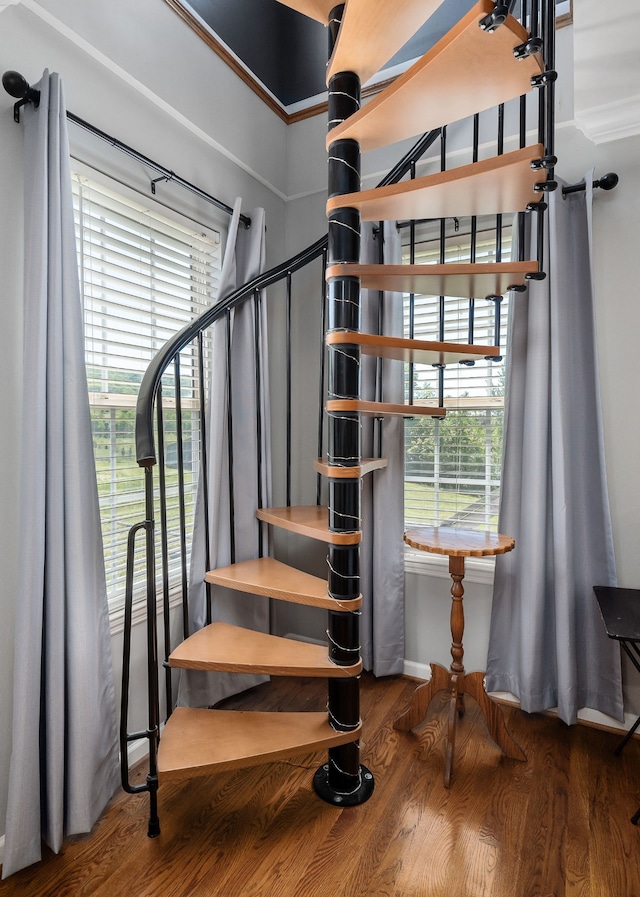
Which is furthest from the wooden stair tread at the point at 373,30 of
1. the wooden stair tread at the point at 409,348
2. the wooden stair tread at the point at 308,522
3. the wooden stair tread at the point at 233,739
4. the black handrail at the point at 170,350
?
the wooden stair tread at the point at 233,739

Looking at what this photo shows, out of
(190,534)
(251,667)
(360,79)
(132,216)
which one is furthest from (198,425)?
(360,79)

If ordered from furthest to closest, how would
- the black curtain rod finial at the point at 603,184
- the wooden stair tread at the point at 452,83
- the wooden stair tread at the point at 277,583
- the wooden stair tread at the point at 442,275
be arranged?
the black curtain rod finial at the point at 603,184
the wooden stair tread at the point at 277,583
the wooden stair tread at the point at 442,275
the wooden stair tread at the point at 452,83

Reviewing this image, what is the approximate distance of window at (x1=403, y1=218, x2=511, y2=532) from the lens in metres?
2.30

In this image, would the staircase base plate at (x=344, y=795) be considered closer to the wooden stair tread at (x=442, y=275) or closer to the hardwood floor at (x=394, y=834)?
the hardwood floor at (x=394, y=834)

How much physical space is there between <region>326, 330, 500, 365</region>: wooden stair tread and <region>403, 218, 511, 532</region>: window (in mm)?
335

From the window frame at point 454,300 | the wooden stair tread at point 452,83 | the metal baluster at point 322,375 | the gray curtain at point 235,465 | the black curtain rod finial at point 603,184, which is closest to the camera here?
the wooden stair tread at point 452,83

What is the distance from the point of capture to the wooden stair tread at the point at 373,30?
50.3 inches

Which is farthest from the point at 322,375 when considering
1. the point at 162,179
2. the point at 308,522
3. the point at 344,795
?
the point at 344,795

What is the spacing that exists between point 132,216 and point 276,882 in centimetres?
219

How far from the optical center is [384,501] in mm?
2354

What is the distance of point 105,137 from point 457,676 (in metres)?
2.27

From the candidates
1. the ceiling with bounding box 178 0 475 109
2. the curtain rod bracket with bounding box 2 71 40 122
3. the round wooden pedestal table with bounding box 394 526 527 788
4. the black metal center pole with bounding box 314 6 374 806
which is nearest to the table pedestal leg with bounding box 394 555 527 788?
the round wooden pedestal table with bounding box 394 526 527 788

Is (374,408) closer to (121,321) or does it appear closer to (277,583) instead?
(277,583)

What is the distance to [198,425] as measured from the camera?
2.28 meters
